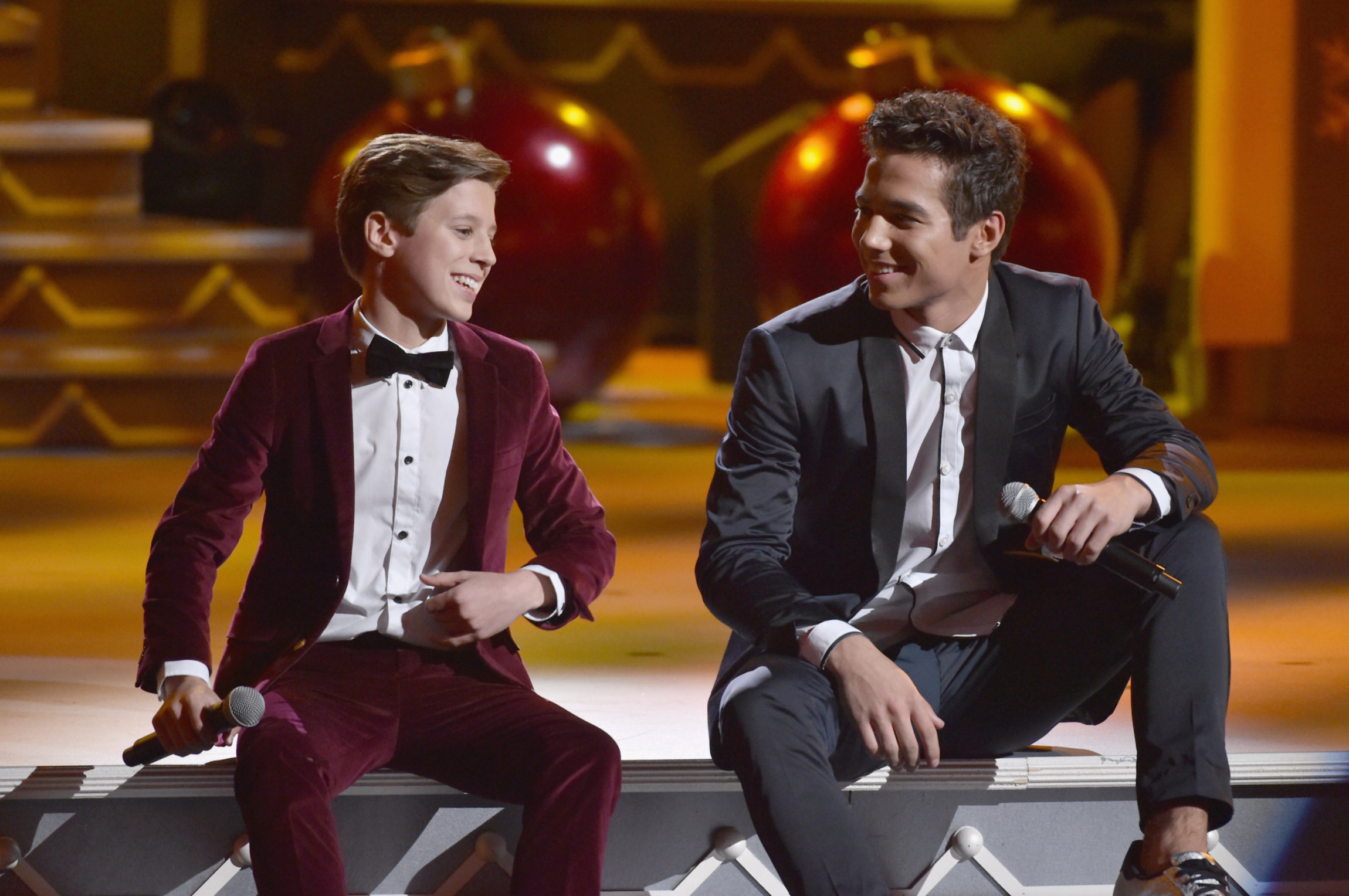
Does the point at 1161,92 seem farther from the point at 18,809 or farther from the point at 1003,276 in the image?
the point at 18,809

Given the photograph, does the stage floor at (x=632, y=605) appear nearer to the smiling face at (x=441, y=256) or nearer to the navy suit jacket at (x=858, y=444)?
the navy suit jacket at (x=858, y=444)

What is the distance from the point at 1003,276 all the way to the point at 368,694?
0.88 metres

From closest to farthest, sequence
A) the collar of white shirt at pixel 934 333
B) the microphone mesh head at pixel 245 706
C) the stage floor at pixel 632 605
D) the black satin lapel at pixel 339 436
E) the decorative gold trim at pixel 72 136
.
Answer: the microphone mesh head at pixel 245 706 < the black satin lapel at pixel 339 436 < the collar of white shirt at pixel 934 333 < the stage floor at pixel 632 605 < the decorative gold trim at pixel 72 136

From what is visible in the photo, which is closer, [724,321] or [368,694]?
[368,694]

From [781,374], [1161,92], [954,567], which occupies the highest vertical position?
[1161,92]

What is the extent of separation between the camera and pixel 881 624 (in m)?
1.91

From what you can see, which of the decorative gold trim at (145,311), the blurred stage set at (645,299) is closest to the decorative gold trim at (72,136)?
the blurred stage set at (645,299)

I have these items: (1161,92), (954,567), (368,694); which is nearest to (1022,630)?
(954,567)

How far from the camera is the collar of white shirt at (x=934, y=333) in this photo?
76.2 inches

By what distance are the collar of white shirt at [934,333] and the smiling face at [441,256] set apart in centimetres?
47

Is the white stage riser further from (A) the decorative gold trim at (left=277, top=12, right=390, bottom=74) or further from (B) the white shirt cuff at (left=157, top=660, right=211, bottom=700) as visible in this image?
(A) the decorative gold trim at (left=277, top=12, right=390, bottom=74)

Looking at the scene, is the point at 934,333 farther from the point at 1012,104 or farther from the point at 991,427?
the point at 1012,104

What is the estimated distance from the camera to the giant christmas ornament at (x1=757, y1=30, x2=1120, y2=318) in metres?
5.41

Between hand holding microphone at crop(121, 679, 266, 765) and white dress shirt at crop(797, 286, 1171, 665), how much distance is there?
2.21 feet
